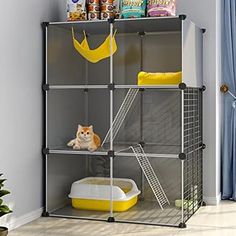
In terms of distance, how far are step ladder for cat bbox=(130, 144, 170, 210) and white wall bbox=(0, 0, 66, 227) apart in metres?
0.75

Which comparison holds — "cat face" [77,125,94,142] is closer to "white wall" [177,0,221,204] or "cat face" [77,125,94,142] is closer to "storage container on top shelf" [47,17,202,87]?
"storage container on top shelf" [47,17,202,87]

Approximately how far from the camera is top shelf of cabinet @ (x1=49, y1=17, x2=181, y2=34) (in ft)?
12.7

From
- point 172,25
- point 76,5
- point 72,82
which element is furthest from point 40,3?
point 172,25

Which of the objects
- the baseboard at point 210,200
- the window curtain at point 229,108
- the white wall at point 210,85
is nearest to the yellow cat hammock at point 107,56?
the white wall at point 210,85

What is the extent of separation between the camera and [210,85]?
4.34 metres

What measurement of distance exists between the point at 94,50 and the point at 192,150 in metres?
1.04

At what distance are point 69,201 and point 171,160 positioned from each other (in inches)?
33.7

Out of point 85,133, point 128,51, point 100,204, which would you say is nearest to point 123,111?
point 85,133

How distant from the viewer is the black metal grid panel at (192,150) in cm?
404

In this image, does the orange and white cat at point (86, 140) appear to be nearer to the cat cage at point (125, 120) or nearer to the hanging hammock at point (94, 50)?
the cat cage at point (125, 120)

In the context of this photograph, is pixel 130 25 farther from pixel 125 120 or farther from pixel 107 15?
pixel 125 120

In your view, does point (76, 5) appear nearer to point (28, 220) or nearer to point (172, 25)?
point (172, 25)

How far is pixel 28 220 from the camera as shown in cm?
383

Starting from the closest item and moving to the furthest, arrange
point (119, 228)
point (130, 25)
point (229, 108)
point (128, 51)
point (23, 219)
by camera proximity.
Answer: point (119, 228)
point (23, 219)
point (130, 25)
point (128, 51)
point (229, 108)
